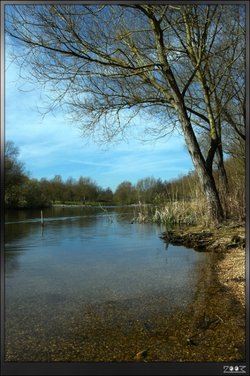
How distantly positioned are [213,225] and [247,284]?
4.59 m

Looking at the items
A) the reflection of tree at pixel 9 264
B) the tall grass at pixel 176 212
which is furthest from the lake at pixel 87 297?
the tall grass at pixel 176 212

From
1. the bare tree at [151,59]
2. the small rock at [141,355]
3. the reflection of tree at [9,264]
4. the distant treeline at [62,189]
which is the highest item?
the bare tree at [151,59]

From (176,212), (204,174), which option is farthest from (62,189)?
(176,212)

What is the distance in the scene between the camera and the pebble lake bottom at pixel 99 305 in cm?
216

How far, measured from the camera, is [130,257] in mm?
5090

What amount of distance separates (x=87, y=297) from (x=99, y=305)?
0.61 feet

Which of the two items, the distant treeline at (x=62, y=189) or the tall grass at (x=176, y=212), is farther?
the tall grass at (x=176, y=212)

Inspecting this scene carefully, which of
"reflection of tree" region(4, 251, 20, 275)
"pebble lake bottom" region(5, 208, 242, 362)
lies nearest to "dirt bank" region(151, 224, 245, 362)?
"pebble lake bottom" region(5, 208, 242, 362)

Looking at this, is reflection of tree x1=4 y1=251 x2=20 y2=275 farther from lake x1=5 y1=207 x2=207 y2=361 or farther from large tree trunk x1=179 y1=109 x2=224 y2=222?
large tree trunk x1=179 y1=109 x2=224 y2=222

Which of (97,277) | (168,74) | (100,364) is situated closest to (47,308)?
(97,277)

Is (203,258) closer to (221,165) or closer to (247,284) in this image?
(221,165)

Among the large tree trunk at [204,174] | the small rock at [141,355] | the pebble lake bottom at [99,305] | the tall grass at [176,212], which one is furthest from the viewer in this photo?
the tall grass at [176,212]

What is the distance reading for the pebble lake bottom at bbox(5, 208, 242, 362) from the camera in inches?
85.0

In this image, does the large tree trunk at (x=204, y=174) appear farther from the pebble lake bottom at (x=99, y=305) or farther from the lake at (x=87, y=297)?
the pebble lake bottom at (x=99, y=305)
